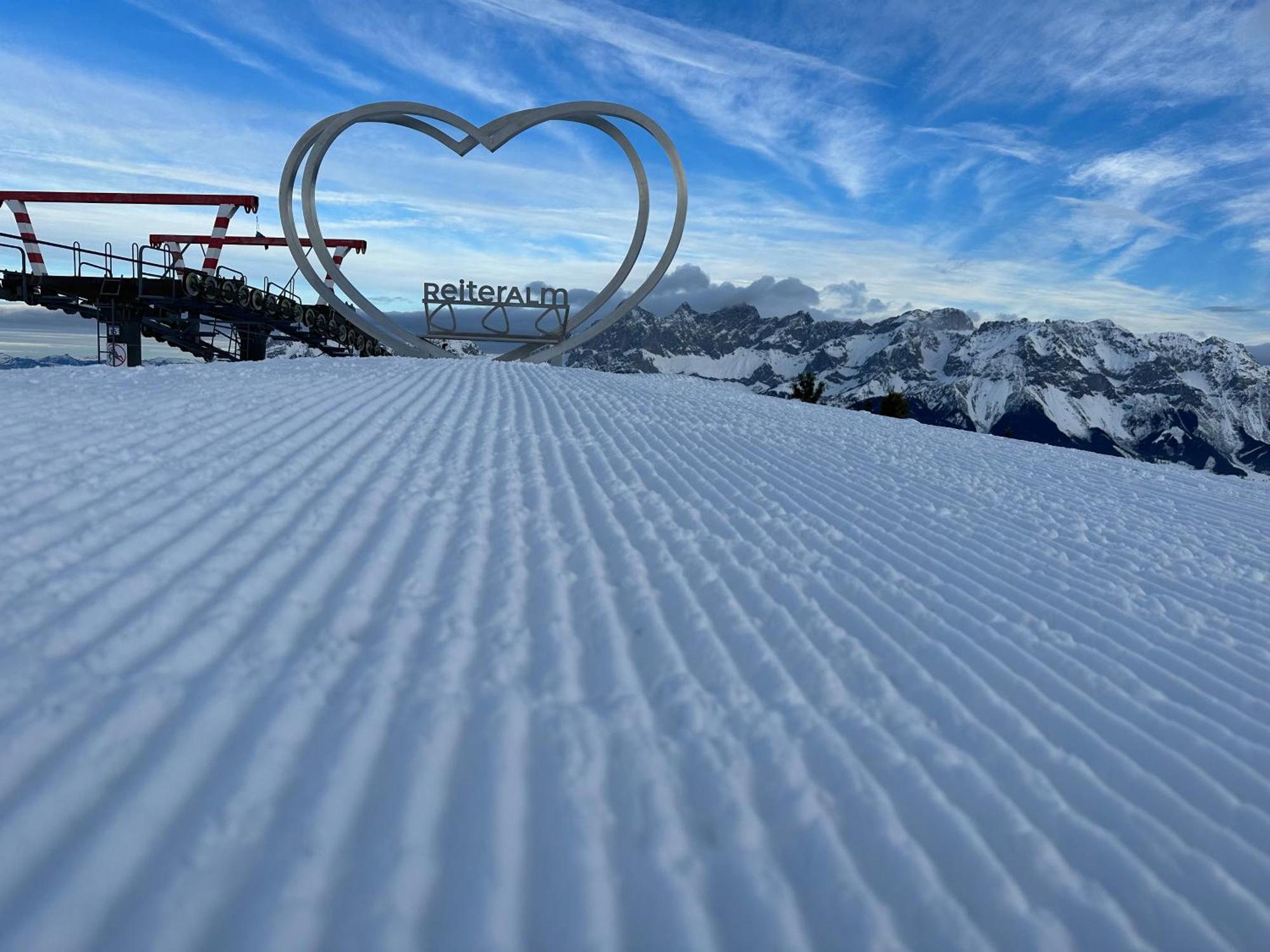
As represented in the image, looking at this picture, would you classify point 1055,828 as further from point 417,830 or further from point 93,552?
point 93,552

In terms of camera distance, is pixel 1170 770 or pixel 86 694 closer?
pixel 86 694

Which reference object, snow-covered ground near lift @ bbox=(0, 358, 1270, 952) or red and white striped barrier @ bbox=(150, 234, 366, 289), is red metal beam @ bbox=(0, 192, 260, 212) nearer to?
red and white striped barrier @ bbox=(150, 234, 366, 289)

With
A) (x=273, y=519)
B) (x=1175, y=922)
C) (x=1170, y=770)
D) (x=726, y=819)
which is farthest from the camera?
(x=273, y=519)

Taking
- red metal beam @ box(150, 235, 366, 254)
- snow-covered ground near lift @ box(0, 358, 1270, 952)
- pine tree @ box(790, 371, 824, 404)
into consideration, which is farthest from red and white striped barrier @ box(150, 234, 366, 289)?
pine tree @ box(790, 371, 824, 404)

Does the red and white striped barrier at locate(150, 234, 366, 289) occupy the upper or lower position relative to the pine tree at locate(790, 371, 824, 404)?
upper

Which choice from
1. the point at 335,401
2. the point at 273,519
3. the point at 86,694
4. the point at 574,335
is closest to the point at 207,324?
the point at 574,335

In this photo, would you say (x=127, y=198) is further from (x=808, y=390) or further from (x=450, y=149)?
(x=808, y=390)

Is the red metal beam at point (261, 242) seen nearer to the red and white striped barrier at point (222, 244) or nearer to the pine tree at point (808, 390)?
the red and white striped barrier at point (222, 244)
